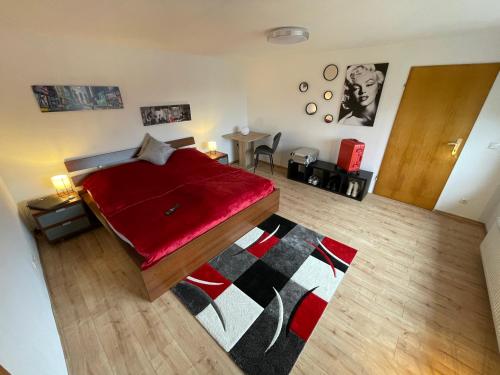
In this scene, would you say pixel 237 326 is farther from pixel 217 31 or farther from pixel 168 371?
pixel 217 31

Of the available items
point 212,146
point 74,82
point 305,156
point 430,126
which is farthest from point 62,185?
point 430,126

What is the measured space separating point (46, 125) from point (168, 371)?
3.05 metres

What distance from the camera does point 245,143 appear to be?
4453 mm

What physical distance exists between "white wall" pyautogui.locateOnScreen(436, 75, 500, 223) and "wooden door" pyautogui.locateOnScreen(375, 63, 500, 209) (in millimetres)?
69

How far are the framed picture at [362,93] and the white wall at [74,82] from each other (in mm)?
2618

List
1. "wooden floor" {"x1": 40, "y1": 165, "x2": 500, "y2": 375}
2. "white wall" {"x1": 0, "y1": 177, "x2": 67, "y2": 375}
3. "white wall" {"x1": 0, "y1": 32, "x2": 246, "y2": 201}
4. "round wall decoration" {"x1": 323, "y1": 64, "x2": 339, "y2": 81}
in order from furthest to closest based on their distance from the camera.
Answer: "round wall decoration" {"x1": 323, "y1": 64, "x2": 339, "y2": 81} < "white wall" {"x1": 0, "y1": 32, "x2": 246, "y2": 201} < "wooden floor" {"x1": 40, "y1": 165, "x2": 500, "y2": 375} < "white wall" {"x1": 0, "y1": 177, "x2": 67, "y2": 375}

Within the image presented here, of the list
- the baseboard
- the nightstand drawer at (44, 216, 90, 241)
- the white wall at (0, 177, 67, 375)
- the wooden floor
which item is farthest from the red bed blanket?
the baseboard

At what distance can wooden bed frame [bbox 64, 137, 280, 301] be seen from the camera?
1.81m

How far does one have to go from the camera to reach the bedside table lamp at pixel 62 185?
256 centimetres

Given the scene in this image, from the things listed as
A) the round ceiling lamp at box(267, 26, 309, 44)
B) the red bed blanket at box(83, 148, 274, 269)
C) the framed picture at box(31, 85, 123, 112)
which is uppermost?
the round ceiling lamp at box(267, 26, 309, 44)

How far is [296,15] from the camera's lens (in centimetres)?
181

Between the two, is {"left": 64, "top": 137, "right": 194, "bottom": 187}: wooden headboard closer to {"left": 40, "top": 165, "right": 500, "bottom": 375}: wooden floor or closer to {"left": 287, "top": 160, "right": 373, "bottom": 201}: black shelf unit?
{"left": 40, "top": 165, "right": 500, "bottom": 375}: wooden floor

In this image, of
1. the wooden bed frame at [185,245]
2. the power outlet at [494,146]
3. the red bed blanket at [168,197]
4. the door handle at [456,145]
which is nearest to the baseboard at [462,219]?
the door handle at [456,145]

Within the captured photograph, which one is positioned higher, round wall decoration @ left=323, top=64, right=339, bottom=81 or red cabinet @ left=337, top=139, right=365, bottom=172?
round wall decoration @ left=323, top=64, right=339, bottom=81
